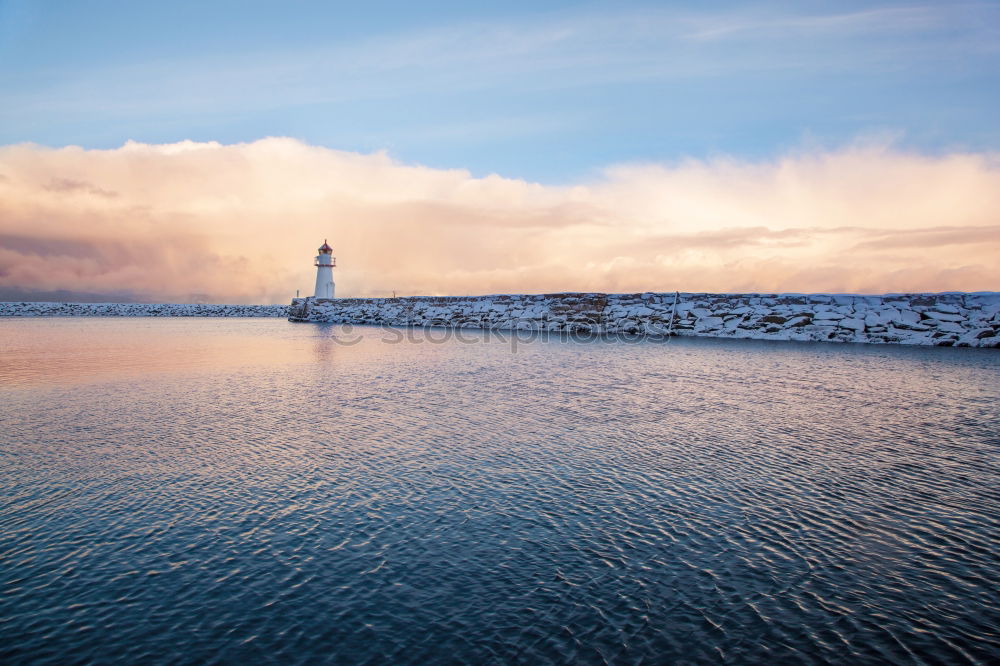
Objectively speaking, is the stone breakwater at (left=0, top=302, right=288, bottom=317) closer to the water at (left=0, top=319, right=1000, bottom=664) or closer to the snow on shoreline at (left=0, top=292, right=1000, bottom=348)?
the snow on shoreline at (left=0, top=292, right=1000, bottom=348)

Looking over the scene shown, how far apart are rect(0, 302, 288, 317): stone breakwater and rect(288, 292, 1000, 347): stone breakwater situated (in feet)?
177

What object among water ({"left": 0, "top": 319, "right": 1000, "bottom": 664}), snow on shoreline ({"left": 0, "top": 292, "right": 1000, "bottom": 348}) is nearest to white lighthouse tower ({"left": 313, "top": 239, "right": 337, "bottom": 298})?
snow on shoreline ({"left": 0, "top": 292, "right": 1000, "bottom": 348})

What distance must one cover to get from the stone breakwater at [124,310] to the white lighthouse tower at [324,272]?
31.1 m

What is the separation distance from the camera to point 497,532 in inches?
162

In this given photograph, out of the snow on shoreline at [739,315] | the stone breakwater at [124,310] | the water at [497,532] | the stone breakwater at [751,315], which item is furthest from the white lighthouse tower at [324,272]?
the water at [497,532]

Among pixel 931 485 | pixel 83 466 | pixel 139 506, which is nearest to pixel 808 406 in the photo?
pixel 931 485

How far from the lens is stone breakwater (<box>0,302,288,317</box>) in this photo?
2857 inches

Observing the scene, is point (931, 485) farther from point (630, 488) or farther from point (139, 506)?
point (139, 506)

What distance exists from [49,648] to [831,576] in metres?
4.47

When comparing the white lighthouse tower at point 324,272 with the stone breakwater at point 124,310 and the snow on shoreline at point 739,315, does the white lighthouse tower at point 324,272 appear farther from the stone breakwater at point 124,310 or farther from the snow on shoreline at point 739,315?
the stone breakwater at point 124,310

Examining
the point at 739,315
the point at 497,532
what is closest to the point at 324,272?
the point at 739,315

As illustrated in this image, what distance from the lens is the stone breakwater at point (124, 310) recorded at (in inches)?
2857

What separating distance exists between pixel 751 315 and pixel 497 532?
1072 inches

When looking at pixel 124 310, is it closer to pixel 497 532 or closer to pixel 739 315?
pixel 739 315
